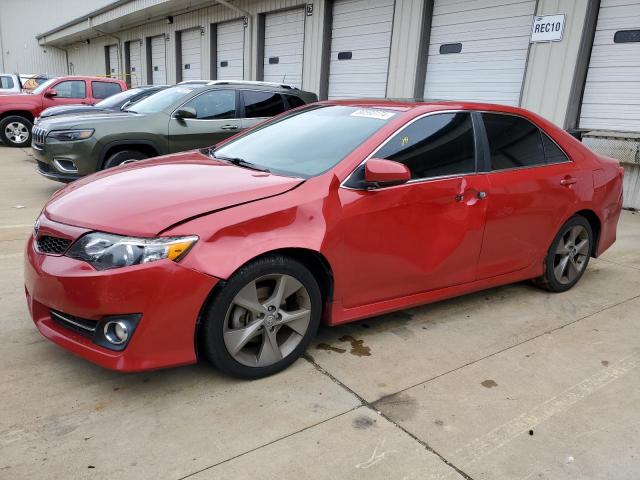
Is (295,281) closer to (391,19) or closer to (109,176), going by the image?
(109,176)

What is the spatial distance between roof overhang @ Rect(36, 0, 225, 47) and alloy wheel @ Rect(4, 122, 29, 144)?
22.9 feet

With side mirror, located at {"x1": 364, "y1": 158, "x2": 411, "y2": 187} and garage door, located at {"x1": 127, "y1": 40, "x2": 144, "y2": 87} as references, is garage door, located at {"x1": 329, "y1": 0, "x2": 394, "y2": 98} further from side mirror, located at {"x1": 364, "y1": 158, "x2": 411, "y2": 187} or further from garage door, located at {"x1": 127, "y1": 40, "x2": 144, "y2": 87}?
garage door, located at {"x1": 127, "y1": 40, "x2": 144, "y2": 87}

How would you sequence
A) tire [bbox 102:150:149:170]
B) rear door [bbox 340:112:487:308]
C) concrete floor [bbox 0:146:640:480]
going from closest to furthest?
concrete floor [bbox 0:146:640:480]
rear door [bbox 340:112:487:308]
tire [bbox 102:150:149:170]

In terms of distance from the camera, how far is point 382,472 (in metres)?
2.24

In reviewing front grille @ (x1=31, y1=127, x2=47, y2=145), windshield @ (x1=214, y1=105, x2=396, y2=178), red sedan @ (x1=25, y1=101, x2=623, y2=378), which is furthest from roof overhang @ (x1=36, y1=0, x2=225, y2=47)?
red sedan @ (x1=25, y1=101, x2=623, y2=378)

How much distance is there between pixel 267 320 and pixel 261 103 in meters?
5.99

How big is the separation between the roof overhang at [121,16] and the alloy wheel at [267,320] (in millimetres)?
16088

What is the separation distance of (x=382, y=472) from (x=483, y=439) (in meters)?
0.57

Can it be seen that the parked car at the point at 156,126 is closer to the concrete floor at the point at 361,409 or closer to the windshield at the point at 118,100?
the windshield at the point at 118,100

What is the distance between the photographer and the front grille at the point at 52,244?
2.62m

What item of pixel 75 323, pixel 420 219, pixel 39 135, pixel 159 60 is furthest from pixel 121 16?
pixel 75 323

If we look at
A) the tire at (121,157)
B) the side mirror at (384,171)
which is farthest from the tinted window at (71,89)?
the side mirror at (384,171)

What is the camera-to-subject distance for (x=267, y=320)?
9.21 ft

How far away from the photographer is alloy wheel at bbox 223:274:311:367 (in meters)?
2.71
